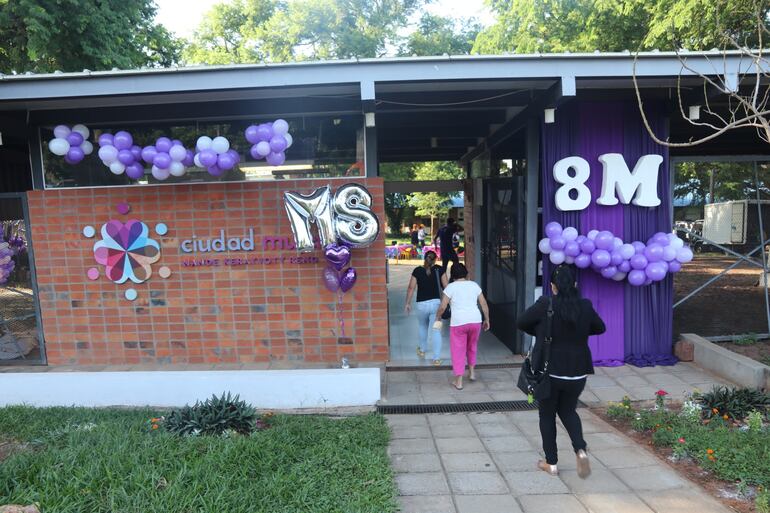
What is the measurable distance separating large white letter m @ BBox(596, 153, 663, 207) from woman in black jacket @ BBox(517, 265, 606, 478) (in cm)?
301

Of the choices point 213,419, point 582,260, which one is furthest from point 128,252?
point 582,260

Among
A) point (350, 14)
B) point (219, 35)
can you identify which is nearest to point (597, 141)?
point (350, 14)

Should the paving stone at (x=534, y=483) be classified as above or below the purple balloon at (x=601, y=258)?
below

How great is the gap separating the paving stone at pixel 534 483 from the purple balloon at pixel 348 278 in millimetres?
2842

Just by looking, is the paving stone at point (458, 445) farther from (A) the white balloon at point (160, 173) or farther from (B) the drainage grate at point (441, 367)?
(A) the white balloon at point (160, 173)

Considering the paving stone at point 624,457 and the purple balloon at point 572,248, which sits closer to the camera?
the paving stone at point 624,457

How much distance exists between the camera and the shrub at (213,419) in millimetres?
4242

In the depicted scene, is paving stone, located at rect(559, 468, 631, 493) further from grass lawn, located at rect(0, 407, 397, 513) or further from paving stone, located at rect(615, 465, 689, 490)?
grass lawn, located at rect(0, 407, 397, 513)

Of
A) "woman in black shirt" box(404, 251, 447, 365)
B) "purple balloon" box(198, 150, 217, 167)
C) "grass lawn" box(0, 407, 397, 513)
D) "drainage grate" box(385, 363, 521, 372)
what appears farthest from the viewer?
"woman in black shirt" box(404, 251, 447, 365)

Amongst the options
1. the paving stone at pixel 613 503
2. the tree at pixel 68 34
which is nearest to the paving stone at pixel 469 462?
the paving stone at pixel 613 503

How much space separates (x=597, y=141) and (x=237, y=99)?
4436 millimetres

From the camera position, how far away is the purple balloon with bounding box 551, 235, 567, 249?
5.86m

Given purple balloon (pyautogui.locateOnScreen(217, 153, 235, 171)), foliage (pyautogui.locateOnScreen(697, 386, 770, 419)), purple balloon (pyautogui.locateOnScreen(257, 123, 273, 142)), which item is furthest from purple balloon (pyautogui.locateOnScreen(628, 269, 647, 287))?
purple balloon (pyautogui.locateOnScreen(217, 153, 235, 171))

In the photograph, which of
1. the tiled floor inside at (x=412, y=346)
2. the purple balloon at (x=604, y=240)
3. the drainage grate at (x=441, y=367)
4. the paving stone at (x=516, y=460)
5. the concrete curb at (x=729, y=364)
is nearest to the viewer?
the paving stone at (x=516, y=460)
